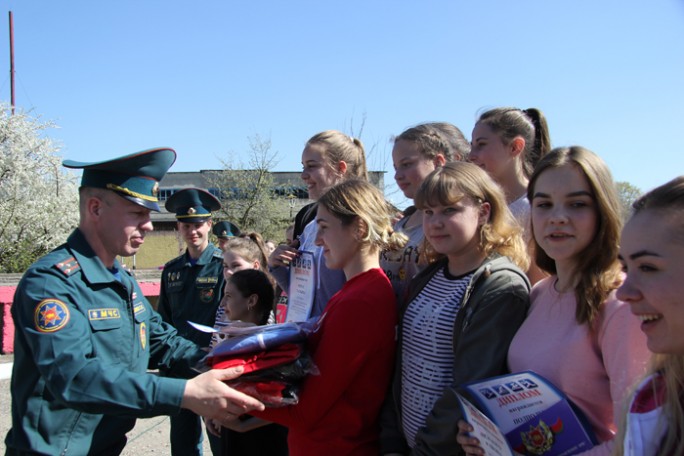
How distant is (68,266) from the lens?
2.39 meters

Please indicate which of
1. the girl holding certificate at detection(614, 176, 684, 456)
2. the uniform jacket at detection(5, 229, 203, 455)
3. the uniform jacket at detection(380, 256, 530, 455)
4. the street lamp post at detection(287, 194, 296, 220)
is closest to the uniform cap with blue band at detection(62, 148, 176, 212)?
the uniform jacket at detection(5, 229, 203, 455)

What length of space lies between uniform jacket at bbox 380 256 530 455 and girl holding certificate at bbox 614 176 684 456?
57 cm

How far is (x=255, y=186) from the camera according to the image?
1379 inches

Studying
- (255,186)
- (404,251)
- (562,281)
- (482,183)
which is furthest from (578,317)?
(255,186)

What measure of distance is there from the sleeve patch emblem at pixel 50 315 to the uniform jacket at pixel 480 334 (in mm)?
1575

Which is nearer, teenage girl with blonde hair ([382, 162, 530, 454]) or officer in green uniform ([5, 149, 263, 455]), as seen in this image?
teenage girl with blonde hair ([382, 162, 530, 454])

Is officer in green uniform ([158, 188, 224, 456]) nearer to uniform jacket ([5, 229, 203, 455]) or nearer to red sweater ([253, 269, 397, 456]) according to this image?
uniform jacket ([5, 229, 203, 455])

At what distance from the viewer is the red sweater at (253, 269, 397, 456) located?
2.09 m

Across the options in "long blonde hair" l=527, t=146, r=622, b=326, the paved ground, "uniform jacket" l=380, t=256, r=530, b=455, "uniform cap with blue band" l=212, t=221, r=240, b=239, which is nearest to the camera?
"long blonde hair" l=527, t=146, r=622, b=326

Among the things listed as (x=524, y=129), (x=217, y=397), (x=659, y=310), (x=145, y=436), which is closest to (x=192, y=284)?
(x=145, y=436)

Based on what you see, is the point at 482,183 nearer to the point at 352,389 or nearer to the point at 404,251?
the point at 404,251

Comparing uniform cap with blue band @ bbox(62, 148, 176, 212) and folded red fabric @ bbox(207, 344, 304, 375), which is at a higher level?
uniform cap with blue band @ bbox(62, 148, 176, 212)

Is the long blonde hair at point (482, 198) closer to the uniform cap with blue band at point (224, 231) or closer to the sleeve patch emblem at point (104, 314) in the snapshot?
the sleeve patch emblem at point (104, 314)

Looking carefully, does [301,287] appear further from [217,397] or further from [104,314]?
[104,314]
